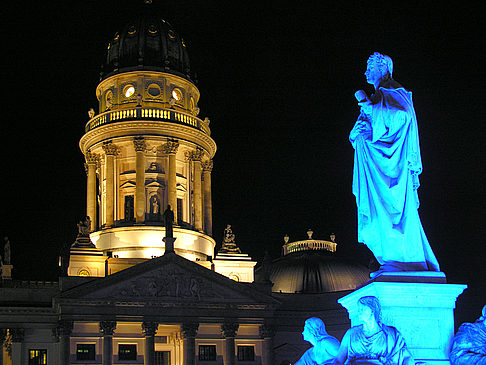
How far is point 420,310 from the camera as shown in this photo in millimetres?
9203

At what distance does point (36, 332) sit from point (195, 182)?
19687 millimetres

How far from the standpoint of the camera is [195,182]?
→ 238 ft

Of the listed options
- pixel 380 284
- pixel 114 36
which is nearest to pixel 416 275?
pixel 380 284

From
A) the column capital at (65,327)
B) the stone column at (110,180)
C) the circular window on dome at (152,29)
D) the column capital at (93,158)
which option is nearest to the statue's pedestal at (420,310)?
the column capital at (65,327)

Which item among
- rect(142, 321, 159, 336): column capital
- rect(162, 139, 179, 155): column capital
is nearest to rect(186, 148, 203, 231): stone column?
rect(162, 139, 179, 155): column capital

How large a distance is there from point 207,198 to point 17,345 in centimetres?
2188

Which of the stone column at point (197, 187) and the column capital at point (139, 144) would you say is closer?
the column capital at point (139, 144)

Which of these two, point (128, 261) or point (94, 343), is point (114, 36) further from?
point (94, 343)

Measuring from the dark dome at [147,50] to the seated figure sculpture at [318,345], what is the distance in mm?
63216

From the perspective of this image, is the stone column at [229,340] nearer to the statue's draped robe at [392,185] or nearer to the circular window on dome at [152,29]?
the circular window on dome at [152,29]

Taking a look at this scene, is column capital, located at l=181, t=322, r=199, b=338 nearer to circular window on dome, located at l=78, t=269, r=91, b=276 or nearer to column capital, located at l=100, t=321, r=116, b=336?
column capital, located at l=100, t=321, r=116, b=336

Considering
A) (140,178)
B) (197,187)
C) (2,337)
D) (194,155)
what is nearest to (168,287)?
(2,337)

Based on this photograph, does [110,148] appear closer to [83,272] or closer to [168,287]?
[83,272]

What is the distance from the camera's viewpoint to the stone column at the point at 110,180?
69.4m
